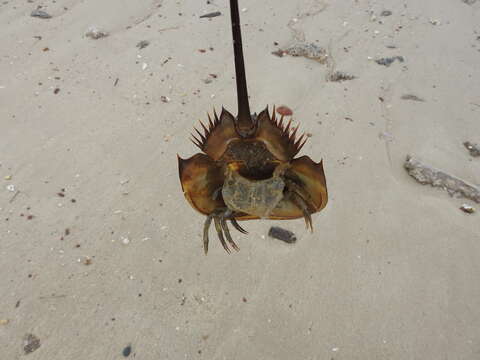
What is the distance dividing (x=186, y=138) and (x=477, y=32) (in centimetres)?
295

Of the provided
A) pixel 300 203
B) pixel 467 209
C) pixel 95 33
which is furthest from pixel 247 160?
pixel 95 33

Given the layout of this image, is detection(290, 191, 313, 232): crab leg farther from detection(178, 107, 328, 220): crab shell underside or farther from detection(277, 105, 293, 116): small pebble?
detection(277, 105, 293, 116): small pebble

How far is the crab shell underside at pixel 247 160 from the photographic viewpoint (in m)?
0.98

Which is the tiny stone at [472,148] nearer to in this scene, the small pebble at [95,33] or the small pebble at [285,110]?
the small pebble at [285,110]

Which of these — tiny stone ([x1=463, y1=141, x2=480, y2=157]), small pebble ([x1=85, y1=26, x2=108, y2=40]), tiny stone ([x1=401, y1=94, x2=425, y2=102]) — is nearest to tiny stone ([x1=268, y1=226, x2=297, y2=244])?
tiny stone ([x1=463, y1=141, x2=480, y2=157])

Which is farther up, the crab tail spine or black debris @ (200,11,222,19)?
the crab tail spine

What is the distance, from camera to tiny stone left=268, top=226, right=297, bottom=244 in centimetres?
218

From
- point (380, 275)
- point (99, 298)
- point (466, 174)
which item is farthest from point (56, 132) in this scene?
point (466, 174)

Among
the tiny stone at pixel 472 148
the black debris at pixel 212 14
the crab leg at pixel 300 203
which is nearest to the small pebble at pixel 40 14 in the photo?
the black debris at pixel 212 14

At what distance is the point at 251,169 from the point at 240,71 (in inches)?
13.1

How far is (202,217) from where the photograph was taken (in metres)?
2.29

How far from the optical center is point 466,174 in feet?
8.18

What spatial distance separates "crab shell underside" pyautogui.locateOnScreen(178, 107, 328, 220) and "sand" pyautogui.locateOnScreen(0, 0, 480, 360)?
3.55 ft

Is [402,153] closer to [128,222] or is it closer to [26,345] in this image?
[128,222]
